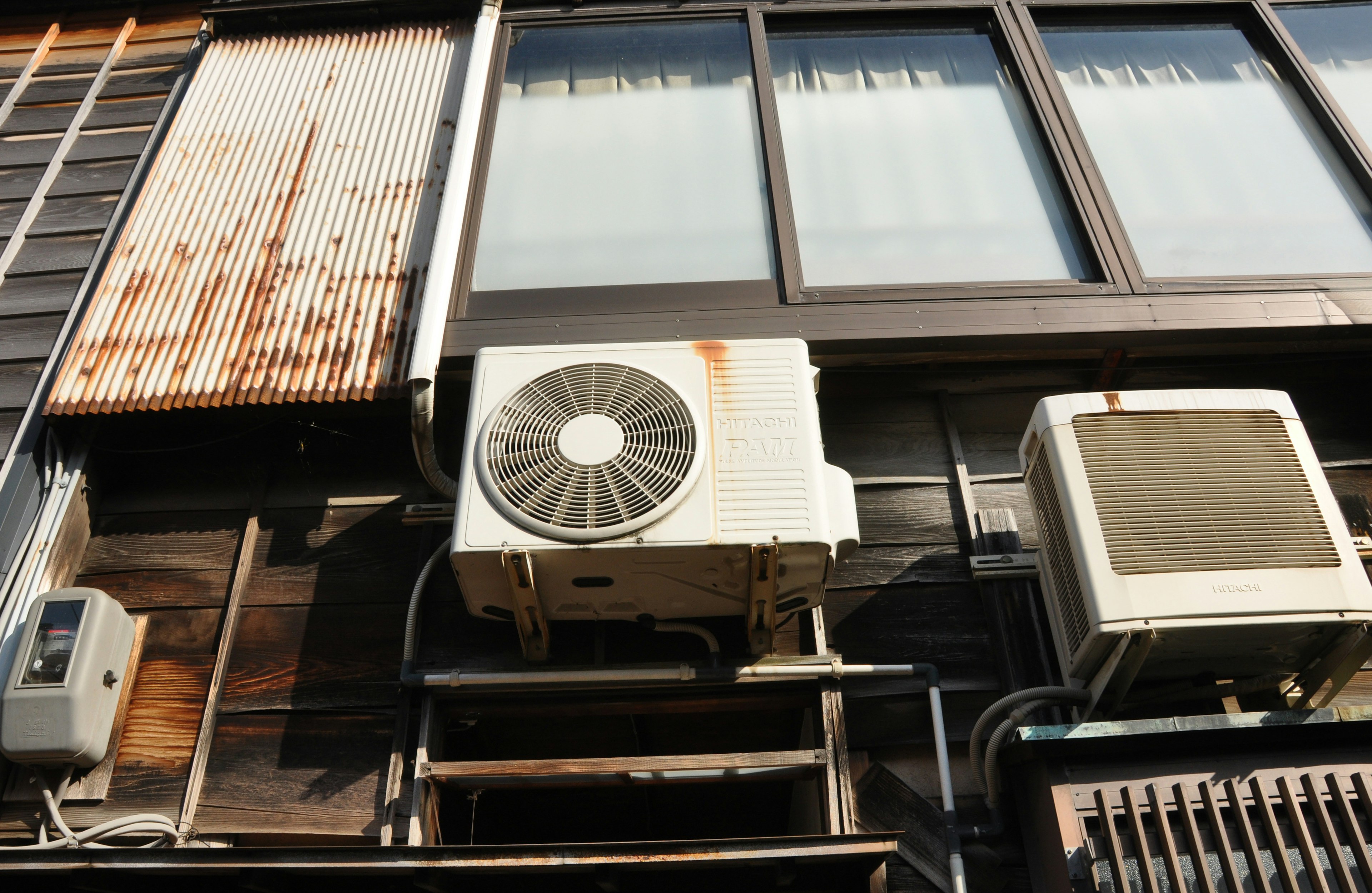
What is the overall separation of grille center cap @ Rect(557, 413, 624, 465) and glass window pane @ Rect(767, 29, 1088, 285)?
1163mm

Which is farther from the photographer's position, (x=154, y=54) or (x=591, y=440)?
(x=154, y=54)

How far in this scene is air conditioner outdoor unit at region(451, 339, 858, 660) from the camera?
8.96 feet

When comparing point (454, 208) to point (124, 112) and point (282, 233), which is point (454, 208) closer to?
point (282, 233)

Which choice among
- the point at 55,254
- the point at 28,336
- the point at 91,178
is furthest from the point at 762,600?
the point at 91,178

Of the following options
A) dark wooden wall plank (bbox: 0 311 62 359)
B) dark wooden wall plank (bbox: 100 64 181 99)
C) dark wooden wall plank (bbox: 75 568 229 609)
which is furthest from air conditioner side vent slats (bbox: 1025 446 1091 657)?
dark wooden wall plank (bbox: 100 64 181 99)

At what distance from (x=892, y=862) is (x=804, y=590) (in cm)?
77

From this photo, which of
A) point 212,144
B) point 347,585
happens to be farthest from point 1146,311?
point 212,144

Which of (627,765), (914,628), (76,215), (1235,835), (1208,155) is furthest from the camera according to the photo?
(76,215)

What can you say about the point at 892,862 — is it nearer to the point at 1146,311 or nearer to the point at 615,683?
the point at 615,683

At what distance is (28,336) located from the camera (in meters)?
Answer: 3.92

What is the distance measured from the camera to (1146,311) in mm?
3506

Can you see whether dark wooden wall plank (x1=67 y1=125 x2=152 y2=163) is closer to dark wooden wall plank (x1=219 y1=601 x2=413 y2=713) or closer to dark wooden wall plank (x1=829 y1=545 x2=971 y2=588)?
dark wooden wall plank (x1=219 y1=601 x2=413 y2=713)

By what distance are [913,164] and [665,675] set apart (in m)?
2.40

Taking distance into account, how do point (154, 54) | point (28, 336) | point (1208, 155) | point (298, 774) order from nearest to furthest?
point (298, 774) < point (28, 336) < point (1208, 155) < point (154, 54)
